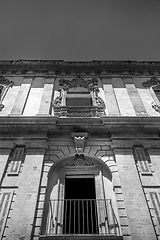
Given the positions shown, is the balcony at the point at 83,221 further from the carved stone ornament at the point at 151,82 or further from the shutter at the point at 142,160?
the carved stone ornament at the point at 151,82

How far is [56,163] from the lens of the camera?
301 inches

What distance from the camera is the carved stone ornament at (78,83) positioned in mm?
11927

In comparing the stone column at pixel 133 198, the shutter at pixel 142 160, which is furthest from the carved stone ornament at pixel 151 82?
the stone column at pixel 133 198

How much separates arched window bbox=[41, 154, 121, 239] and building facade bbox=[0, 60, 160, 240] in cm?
3

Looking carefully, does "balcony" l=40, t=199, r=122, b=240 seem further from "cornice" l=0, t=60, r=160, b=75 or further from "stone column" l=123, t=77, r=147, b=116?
"cornice" l=0, t=60, r=160, b=75

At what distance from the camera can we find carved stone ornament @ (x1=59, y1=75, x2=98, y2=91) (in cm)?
1193

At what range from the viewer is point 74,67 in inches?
518

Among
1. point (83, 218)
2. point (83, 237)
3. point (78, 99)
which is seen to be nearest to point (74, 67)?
point (78, 99)

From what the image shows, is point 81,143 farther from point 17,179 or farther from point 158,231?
point 158,231

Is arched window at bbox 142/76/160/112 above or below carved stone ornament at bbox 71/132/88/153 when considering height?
above

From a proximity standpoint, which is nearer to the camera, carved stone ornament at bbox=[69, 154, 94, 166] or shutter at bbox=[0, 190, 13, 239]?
shutter at bbox=[0, 190, 13, 239]

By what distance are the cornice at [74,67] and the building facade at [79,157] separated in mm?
469

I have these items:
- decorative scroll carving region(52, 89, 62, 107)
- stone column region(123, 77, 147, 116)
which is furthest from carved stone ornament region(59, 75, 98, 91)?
stone column region(123, 77, 147, 116)

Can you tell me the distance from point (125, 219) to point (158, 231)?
86cm
